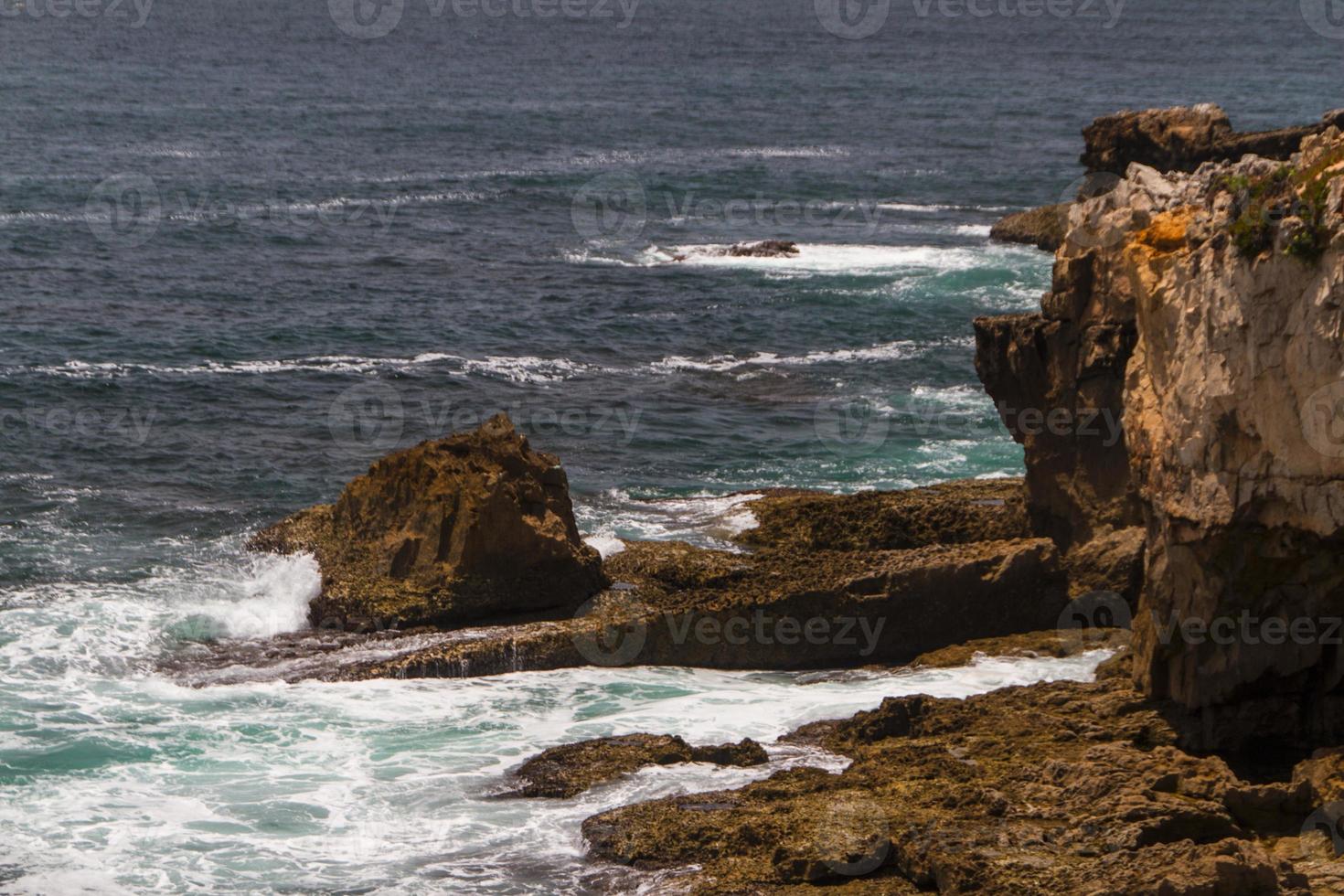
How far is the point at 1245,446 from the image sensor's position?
21531 mm

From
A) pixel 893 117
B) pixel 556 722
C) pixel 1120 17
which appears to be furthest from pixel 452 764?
pixel 1120 17

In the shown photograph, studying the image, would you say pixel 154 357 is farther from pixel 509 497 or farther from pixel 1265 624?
pixel 1265 624

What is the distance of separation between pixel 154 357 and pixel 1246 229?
108ft

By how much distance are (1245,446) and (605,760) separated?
8.87 meters

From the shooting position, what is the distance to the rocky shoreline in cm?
1962

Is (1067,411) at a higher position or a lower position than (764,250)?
lower

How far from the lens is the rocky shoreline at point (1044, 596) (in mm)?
19625

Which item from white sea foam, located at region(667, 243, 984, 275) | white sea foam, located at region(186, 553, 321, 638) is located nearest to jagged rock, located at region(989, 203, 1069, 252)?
white sea foam, located at region(667, 243, 984, 275)

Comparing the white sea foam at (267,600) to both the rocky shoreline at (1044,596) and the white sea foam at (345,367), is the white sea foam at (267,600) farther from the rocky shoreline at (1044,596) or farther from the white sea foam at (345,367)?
the white sea foam at (345,367)

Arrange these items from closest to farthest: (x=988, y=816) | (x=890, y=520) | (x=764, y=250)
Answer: (x=988, y=816)
(x=890, y=520)
(x=764, y=250)

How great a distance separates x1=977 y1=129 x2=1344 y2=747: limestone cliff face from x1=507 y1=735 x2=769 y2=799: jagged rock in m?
5.49

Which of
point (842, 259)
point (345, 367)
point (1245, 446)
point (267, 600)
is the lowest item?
point (267, 600)

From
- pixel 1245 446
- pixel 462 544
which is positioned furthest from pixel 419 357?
pixel 1245 446

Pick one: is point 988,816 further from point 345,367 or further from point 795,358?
point 345,367
